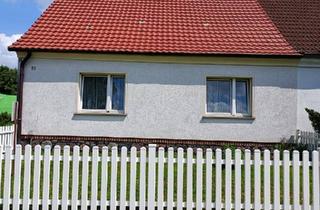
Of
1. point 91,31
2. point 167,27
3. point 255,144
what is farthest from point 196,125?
point 91,31

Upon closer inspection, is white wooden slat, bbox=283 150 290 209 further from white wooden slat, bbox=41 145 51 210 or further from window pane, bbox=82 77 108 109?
window pane, bbox=82 77 108 109

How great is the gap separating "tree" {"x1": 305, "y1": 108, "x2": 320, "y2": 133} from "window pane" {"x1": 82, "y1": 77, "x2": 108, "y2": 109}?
6.36 m

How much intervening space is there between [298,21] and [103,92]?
323 inches

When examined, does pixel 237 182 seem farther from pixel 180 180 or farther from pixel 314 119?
pixel 314 119

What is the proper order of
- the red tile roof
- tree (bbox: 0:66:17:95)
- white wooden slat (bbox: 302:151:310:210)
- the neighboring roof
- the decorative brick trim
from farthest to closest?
tree (bbox: 0:66:17:95) → the neighboring roof → the red tile roof → the decorative brick trim → white wooden slat (bbox: 302:151:310:210)

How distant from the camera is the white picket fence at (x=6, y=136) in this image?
32.8 ft

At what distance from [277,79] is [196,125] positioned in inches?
115

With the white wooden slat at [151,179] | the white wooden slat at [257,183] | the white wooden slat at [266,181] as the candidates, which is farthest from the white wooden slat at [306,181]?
the white wooden slat at [151,179]

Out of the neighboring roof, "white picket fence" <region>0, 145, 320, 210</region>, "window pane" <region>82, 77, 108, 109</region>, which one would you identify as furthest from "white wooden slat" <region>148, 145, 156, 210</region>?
the neighboring roof

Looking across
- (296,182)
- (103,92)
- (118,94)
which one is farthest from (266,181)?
(103,92)

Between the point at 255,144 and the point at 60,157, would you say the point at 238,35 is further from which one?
the point at 60,157

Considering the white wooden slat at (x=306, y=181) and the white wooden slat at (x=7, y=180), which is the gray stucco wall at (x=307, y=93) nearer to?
the white wooden slat at (x=306, y=181)

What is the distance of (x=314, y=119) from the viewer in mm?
11273

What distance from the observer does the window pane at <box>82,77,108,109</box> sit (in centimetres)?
1188
